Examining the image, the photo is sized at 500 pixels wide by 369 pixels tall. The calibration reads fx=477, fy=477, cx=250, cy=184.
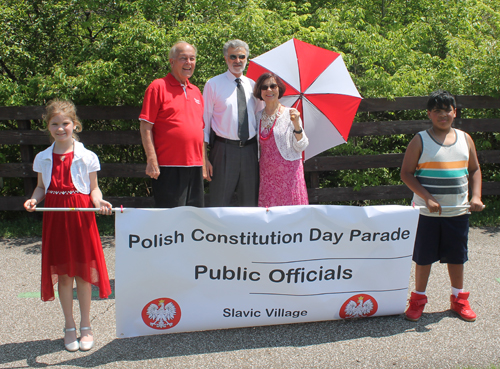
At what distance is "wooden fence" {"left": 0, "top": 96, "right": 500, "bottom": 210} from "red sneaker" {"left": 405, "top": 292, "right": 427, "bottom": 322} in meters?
2.99

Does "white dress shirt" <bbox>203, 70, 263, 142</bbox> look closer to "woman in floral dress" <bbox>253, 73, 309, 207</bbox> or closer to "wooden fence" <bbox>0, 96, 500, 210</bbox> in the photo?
"woman in floral dress" <bbox>253, 73, 309, 207</bbox>

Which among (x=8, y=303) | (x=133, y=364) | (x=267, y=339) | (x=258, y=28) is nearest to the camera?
(x=133, y=364)

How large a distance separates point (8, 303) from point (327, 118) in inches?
128

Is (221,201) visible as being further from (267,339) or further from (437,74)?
(437,74)

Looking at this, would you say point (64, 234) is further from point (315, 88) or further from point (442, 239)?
point (442, 239)

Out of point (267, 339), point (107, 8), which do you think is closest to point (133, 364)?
point (267, 339)

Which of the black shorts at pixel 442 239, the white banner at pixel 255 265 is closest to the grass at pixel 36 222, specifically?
the black shorts at pixel 442 239

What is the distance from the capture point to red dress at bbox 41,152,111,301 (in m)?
3.34

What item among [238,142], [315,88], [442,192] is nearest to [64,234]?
[238,142]

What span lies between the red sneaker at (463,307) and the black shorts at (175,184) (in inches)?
93.1

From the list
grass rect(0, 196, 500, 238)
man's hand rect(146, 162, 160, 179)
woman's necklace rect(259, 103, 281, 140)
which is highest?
woman's necklace rect(259, 103, 281, 140)

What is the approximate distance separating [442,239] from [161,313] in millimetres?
2262

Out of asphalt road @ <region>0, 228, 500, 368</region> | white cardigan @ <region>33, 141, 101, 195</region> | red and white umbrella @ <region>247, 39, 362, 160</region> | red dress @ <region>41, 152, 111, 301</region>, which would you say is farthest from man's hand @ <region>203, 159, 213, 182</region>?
asphalt road @ <region>0, 228, 500, 368</region>

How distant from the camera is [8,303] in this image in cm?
414
